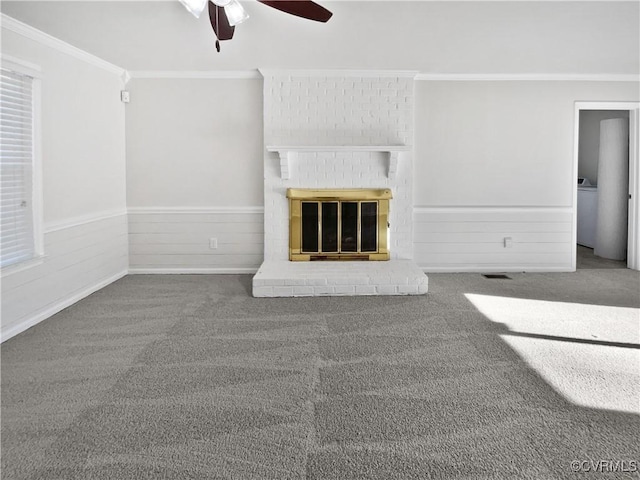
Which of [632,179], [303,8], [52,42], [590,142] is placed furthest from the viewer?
[590,142]

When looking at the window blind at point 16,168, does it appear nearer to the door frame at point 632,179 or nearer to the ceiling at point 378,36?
the ceiling at point 378,36

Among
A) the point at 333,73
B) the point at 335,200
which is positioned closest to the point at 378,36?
the point at 333,73

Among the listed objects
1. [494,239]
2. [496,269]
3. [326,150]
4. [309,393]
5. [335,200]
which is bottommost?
[309,393]

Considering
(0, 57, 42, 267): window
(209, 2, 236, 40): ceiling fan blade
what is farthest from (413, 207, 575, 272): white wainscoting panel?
(0, 57, 42, 267): window

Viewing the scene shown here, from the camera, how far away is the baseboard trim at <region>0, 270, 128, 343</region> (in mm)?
3881

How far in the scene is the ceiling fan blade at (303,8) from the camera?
122 inches

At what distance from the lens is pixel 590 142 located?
8.65 m

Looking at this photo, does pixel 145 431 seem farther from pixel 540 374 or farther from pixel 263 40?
pixel 263 40

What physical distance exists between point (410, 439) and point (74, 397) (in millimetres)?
1727

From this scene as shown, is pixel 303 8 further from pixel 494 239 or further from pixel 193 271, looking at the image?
pixel 494 239

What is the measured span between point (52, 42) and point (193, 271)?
2776 millimetres

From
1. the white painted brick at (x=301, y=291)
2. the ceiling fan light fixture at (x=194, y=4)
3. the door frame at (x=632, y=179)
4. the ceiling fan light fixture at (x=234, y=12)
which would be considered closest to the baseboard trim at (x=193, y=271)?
the white painted brick at (x=301, y=291)

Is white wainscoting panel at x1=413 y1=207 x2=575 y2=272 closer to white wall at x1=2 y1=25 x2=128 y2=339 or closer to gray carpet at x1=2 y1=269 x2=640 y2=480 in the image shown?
gray carpet at x1=2 y1=269 x2=640 y2=480

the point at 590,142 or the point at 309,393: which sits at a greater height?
the point at 590,142
